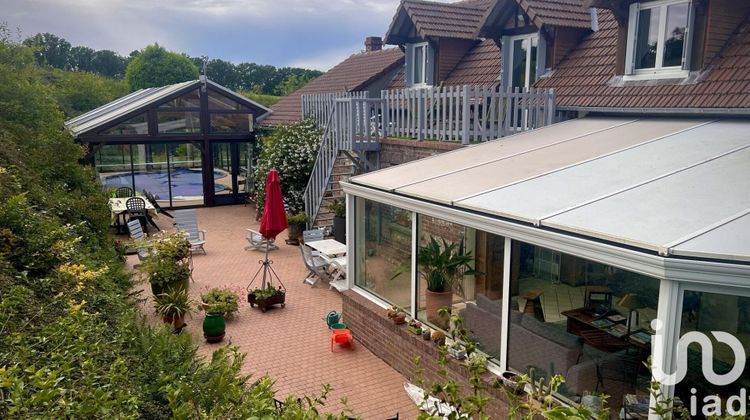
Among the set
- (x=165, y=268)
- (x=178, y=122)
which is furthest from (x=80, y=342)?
(x=178, y=122)

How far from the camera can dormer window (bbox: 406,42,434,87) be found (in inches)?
545

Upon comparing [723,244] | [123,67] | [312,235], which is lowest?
[312,235]

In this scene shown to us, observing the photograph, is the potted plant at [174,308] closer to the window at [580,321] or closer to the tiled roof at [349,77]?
the window at [580,321]

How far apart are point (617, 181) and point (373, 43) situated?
66.2 ft

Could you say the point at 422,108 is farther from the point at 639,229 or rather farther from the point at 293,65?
the point at 293,65

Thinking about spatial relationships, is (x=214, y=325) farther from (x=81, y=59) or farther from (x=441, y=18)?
(x=81, y=59)

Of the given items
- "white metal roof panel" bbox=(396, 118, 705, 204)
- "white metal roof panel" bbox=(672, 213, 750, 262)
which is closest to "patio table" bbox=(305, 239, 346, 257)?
"white metal roof panel" bbox=(396, 118, 705, 204)

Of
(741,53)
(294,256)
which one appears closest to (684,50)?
(741,53)

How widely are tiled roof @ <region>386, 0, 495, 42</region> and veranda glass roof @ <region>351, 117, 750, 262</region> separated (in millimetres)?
4737

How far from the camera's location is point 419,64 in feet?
47.2

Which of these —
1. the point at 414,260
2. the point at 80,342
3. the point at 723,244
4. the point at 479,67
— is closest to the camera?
the point at 80,342

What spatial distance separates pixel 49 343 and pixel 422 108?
841 centimetres

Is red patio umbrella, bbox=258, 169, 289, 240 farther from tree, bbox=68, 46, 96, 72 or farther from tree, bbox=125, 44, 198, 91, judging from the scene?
tree, bbox=68, 46, 96, 72

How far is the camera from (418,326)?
24.8 ft
